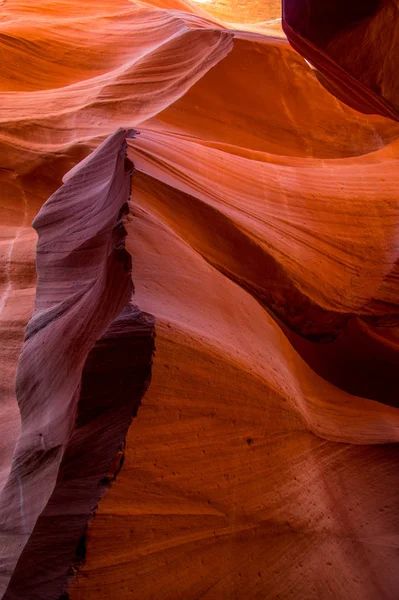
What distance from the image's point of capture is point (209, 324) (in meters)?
1.87

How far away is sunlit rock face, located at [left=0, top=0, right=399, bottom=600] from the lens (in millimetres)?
1581

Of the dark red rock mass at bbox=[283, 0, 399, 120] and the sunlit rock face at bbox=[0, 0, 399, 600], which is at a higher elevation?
the dark red rock mass at bbox=[283, 0, 399, 120]

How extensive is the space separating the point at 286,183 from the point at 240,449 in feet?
4.70

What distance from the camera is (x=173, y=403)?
1.63 metres

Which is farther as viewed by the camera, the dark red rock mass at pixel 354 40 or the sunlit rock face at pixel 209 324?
the dark red rock mass at pixel 354 40

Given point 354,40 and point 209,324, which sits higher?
point 354,40

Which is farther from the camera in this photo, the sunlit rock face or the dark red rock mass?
the dark red rock mass

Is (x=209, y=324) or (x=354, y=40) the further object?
(x=354, y=40)

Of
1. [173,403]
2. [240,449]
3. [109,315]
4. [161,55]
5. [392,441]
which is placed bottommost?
[392,441]

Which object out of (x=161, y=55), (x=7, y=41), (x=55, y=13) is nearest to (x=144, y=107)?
(x=161, y=55)

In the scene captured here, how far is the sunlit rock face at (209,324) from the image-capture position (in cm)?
158

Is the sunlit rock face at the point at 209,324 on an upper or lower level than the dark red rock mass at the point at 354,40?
lower

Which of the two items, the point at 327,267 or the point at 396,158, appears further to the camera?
the point at 396,158

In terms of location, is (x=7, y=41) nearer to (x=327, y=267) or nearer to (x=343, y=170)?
(x=343, y=170)
